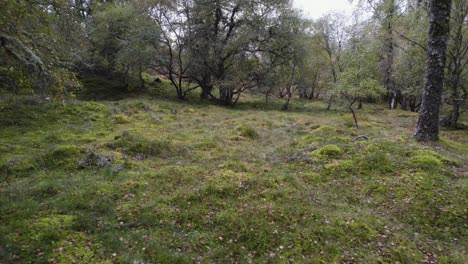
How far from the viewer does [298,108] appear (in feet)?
101

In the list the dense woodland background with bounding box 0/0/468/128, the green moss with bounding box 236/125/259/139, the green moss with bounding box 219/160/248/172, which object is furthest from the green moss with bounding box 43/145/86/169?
the dense woodland background with bounding box 0/0/468/128

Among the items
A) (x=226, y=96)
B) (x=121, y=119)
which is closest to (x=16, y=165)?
(x=121, y=119)

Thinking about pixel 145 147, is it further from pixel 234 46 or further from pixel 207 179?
pixel 234 46

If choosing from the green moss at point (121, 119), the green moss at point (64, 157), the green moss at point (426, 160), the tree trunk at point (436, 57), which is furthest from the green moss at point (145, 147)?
the tree trunk at point (436, 57)

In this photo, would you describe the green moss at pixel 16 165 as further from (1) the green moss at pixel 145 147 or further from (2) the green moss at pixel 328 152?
(2) the green moss at pixel 328 152

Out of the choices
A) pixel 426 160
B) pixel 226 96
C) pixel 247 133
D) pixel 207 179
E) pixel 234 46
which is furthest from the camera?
pixel 226 96

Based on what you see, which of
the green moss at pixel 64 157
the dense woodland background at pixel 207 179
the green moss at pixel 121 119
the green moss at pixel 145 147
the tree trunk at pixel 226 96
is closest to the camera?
the dense woodland background at pixel 207 179

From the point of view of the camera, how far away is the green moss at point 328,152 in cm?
1075

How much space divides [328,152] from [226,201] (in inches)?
214

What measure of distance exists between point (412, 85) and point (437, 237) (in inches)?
833

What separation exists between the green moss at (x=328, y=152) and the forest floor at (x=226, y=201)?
4 centimetres

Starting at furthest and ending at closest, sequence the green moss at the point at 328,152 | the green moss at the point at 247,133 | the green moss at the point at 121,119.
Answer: the green moss at the point at 121,119 → the green moss at the point at 247,133 → the green moss at the point at 328,152

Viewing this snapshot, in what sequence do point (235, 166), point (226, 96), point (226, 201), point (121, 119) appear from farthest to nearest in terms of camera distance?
point (226, 96) < point (121, 119) < point (235, 166) < point (226, 201)

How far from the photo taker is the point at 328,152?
10914 mm
